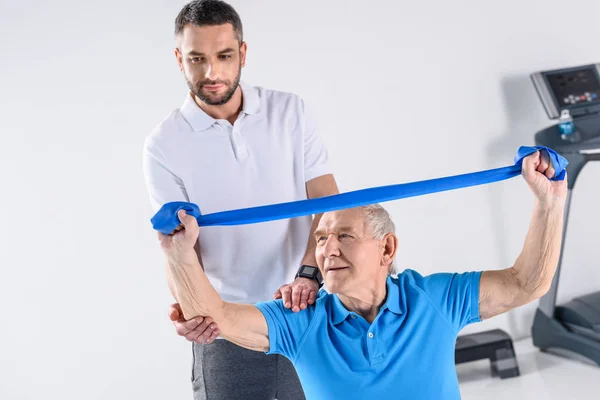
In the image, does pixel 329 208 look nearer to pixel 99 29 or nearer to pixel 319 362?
pixel 319 362

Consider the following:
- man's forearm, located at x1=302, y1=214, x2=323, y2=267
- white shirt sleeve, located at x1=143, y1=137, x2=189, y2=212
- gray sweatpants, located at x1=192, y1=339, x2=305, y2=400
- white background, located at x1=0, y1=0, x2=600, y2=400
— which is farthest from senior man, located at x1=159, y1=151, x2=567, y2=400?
white background, located at x1=0, y1=0, x2=600, y2=400

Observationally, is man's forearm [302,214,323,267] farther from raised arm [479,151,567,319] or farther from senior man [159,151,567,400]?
raised arm [479,151,567,319]

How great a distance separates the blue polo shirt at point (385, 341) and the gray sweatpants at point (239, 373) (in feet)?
0.76

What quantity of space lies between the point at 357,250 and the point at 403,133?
2.37 metres

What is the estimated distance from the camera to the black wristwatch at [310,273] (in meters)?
2.17

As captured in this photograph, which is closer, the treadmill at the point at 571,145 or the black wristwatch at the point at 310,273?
the black wristwatch at the point at 310,273

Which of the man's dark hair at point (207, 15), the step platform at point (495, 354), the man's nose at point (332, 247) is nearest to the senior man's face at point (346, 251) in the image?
the man's nose at point (332, 247)

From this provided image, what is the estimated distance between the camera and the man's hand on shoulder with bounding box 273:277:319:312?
2.06m

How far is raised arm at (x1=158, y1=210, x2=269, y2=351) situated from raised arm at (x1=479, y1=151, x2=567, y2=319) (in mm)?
584

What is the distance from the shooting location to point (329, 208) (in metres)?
1.83

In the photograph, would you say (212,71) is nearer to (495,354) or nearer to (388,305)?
(388,305)

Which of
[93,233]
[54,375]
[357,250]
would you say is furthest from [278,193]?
[54,375]

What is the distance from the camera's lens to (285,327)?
203cm

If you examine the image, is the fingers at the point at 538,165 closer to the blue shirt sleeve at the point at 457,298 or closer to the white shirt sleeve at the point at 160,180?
the blue shirt sleeve at the point at 457,298
